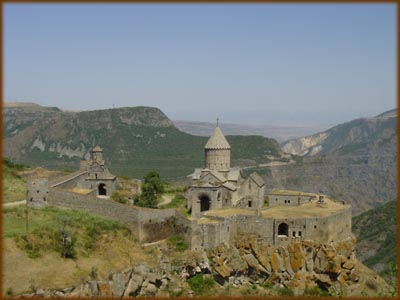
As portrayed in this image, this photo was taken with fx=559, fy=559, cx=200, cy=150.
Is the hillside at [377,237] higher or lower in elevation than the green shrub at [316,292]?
lower

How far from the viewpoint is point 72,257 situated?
26.5m

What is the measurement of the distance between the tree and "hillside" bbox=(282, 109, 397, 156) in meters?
94.3

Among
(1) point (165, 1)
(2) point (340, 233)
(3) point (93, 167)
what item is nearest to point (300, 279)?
(2) point (340, 233)

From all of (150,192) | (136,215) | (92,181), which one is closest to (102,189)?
(92,181)

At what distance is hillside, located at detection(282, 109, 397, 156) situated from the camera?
131 m

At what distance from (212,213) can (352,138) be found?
13379 cm

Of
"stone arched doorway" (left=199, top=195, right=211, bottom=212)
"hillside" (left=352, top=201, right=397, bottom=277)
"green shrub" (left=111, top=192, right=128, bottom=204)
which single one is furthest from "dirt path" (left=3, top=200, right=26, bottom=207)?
"hillside" (left=352, top=201, right=397, bottom=277)

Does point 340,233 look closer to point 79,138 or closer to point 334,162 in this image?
point 79,138

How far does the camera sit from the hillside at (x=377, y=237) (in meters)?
51.0

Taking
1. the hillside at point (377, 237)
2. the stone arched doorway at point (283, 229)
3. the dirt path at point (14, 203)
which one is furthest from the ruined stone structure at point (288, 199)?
the dirt path at point (14, 203)

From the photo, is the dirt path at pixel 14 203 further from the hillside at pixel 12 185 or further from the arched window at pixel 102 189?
the arched window at pixel 102 189

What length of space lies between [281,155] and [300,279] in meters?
62.9

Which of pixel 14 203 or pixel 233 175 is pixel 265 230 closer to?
pixel 233 175

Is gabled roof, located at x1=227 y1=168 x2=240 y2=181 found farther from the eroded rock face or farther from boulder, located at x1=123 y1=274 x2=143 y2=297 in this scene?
boulder, located at x1=123 y1=274 x2=143 y2=297
